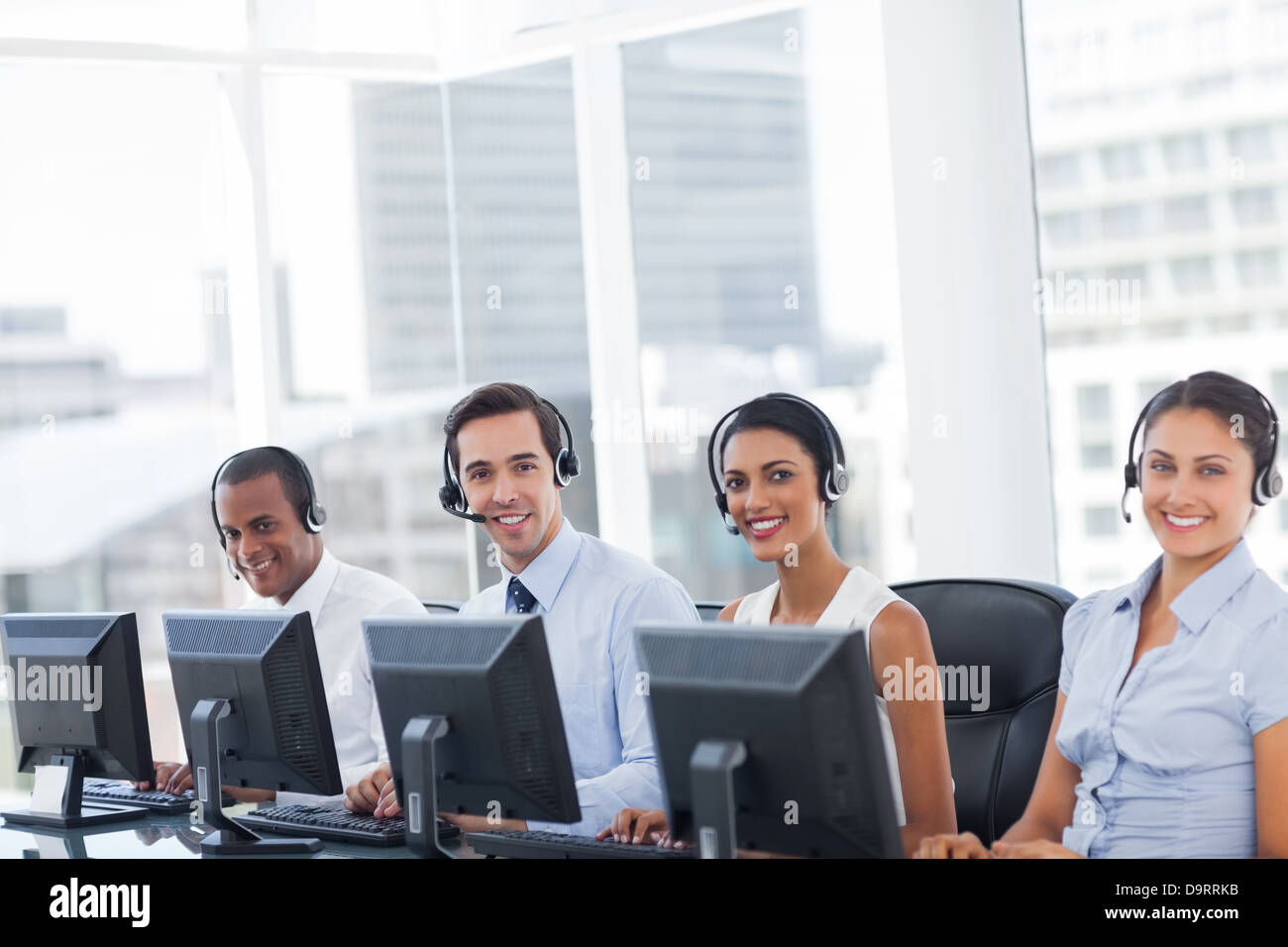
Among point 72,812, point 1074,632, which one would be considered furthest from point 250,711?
point 1074,632

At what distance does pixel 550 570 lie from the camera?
2.67 m

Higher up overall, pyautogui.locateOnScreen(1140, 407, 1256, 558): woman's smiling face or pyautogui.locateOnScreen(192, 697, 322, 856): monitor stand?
pyautogui.locateOnScreen(1140, 407, 1256, 558): woman's smiling face

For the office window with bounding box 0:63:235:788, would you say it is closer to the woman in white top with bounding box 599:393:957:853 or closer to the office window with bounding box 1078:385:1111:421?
the woman in white top with bounding box 599:393:957:853

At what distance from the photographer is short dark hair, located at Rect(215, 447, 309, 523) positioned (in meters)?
2.91

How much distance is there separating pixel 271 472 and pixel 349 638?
41 centimetres

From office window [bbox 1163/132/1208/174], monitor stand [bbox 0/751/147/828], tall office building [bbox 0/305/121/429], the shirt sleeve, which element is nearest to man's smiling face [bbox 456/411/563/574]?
the shirt sleeve

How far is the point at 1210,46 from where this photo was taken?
339 cm

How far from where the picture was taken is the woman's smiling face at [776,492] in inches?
90.2

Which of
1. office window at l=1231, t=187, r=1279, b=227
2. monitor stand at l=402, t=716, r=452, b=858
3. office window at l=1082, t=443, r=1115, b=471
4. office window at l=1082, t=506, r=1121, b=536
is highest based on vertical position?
office window at l=1231, t=187, r=1279, b=227

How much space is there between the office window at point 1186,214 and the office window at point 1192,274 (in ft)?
0.27

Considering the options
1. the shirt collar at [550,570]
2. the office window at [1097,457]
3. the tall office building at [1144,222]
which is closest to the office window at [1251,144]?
the tall office building at [1144,222]

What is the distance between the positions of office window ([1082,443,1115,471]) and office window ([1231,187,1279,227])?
0.68m

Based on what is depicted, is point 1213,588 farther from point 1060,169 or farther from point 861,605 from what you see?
point 1060,169
